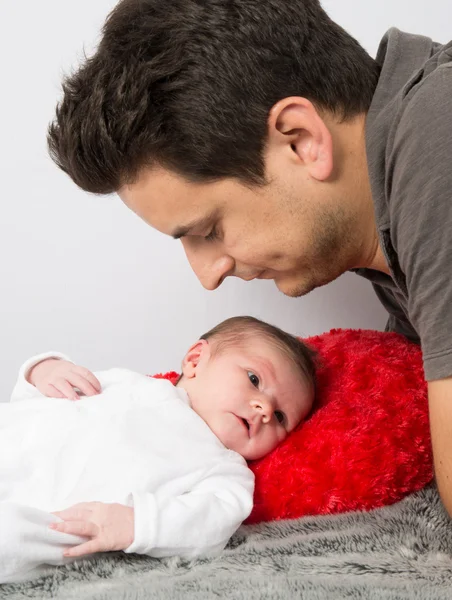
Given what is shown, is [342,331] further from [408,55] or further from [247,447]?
[408,55]

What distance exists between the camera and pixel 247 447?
1653 millimetres

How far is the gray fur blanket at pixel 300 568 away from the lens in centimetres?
119

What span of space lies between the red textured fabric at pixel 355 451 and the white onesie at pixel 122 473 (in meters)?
0.08

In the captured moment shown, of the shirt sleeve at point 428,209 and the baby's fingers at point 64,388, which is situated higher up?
the shirt sleeve at point 428,209

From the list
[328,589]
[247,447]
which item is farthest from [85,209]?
[328,589]

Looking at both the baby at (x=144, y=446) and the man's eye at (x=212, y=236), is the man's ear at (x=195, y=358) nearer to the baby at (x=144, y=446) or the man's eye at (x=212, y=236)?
the baby at (x=144, y=446)

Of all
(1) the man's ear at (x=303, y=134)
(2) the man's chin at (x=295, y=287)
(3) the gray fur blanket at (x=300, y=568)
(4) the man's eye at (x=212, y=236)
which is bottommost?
(3) the gray fur blanket at (x=300, y=568)

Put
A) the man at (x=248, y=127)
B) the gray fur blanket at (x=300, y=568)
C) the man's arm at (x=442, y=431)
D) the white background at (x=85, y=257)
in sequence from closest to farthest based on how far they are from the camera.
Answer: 1. the gray fur blanket at (x=300, y=568)
2. the man's arm at (x=442, y=431)
3. the man at (x=248, y=127)
4. the white background at (x=85, y=257)

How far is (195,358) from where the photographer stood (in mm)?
1827

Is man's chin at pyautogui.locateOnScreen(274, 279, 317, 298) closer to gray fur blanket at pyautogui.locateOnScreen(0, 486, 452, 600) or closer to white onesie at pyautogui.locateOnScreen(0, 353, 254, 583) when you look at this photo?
white onesie at pyautogui.locateOnScreen(0, 353, 254, 583)

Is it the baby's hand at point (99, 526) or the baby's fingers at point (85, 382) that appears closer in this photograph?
the baby's hand at point (99, 526)

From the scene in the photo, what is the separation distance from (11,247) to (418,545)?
150 centimetres

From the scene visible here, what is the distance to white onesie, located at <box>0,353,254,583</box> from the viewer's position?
131 centimetres

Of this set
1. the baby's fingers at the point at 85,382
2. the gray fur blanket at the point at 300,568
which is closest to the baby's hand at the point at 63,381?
the baby's fingers at the point at 85,382
